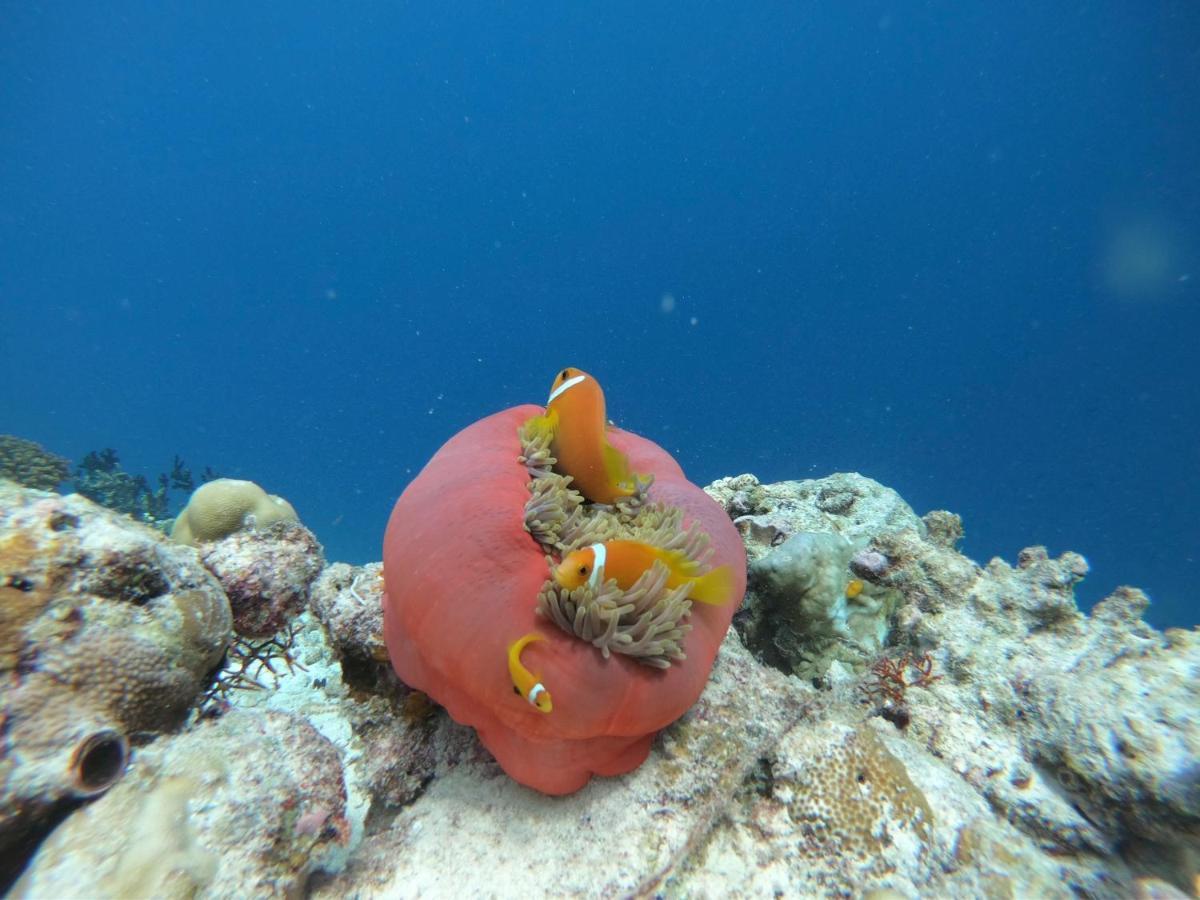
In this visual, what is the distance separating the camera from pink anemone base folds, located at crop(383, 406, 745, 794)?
5.80ft

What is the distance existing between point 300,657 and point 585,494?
174cm

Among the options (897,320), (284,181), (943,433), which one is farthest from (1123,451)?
(284,181)

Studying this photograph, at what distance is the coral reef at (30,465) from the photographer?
8.62 meters

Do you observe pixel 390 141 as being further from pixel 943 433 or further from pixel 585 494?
pixel 585 494

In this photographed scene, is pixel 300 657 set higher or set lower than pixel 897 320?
lower

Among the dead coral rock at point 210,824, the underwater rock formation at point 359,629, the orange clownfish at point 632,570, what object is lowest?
the dead coral rock at point 210,824

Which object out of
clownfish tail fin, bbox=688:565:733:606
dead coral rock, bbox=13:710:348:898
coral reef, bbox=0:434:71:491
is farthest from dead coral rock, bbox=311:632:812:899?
coral reef, bbox=0:434:71:491

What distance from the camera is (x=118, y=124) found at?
223 feet

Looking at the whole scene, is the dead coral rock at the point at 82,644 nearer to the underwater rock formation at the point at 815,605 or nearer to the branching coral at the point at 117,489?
the underwater rock formation at the point at 815,605

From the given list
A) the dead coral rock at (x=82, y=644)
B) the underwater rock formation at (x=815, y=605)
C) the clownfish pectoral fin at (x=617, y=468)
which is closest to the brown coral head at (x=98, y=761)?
the dead coral rock at (x=82, y=644)

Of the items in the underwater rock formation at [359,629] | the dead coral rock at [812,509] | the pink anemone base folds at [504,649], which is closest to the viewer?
the pink anemone base folds at [504,649]

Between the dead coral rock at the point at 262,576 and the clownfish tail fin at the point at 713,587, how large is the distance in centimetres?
205

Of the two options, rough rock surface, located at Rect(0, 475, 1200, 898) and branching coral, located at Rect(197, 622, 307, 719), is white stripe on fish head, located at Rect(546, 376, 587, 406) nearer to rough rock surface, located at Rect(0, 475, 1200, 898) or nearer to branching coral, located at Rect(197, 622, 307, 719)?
rough rock surface, located at Rect(0, 475, 1200, 898)

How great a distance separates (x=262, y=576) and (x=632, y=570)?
1.91 metres
